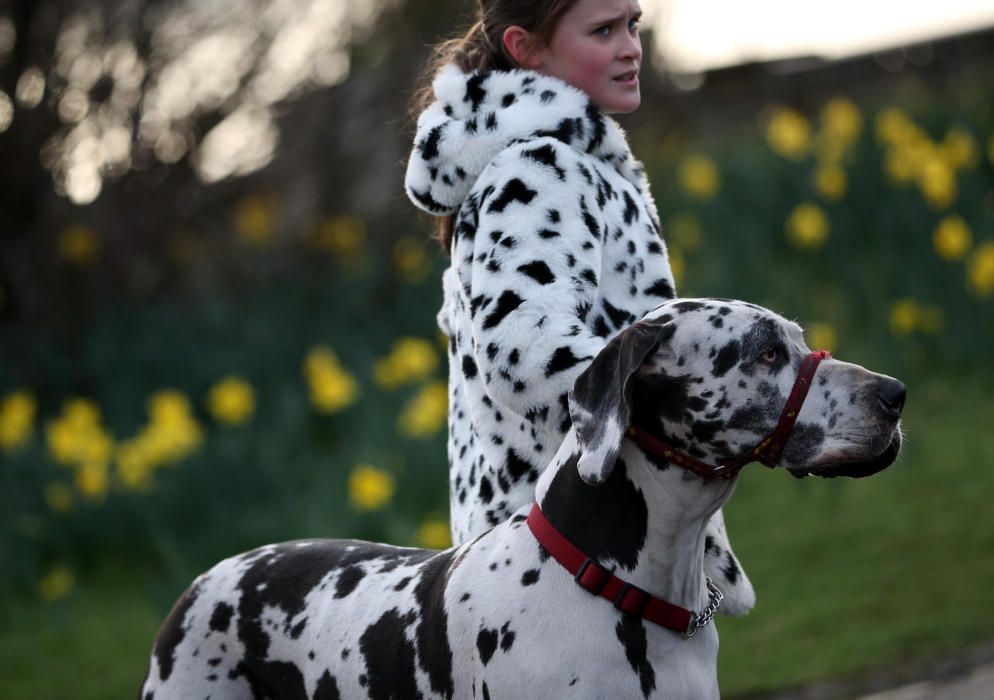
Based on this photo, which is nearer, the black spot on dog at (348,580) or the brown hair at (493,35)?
the black spot on dog at (348,580)

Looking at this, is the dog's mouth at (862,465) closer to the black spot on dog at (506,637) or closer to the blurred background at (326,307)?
the black spot on dog at (506,637)

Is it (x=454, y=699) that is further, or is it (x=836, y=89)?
(x=836, y=89)

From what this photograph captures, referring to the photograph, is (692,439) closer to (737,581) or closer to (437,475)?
(737,581)

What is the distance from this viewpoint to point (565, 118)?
2.68 metres

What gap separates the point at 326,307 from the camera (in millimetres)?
8633

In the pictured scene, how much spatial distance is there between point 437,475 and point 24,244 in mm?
4820

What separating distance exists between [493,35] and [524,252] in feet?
2.40

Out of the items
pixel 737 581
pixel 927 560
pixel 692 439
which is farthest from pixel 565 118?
pixel 927 560

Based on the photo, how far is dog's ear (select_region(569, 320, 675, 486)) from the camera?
212cm

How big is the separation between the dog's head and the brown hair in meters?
0.87

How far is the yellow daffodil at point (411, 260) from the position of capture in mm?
8415

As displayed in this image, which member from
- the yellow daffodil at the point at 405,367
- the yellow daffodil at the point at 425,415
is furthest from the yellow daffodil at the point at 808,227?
the yellow daffodil at the point at 425,415

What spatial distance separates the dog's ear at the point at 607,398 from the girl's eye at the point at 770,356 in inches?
6.7

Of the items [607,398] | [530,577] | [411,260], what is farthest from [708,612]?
[411,260]
